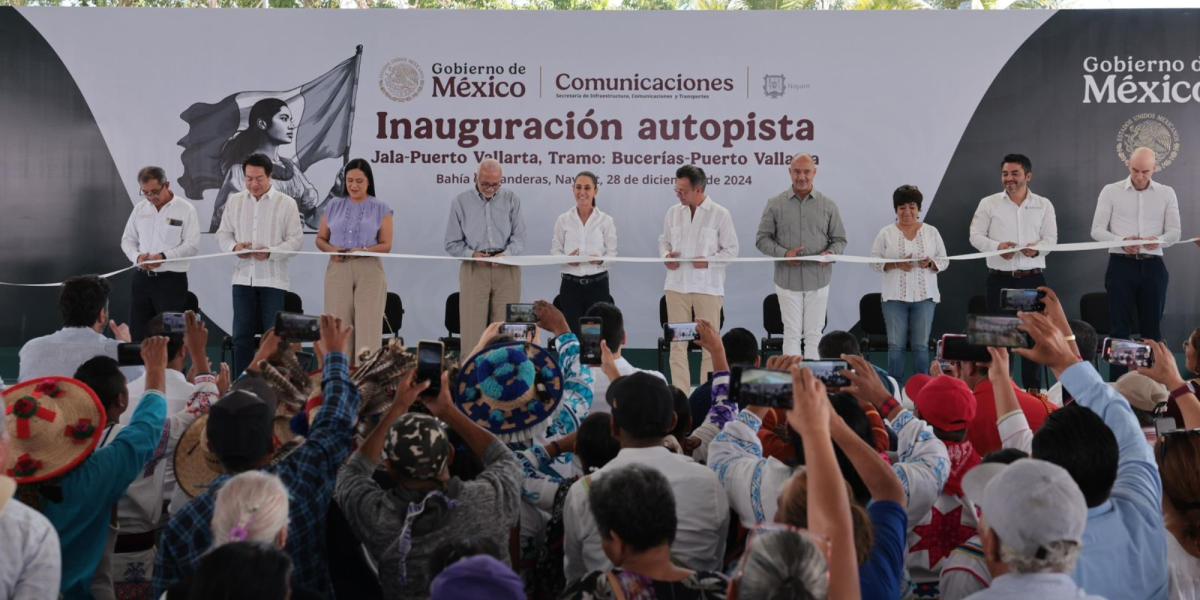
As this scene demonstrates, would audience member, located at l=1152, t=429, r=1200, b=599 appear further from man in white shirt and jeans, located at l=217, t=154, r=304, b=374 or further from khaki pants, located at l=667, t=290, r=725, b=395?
man in white shirt and jeans, located at l=217, t=154, r=304, b=374

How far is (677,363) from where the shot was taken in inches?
312

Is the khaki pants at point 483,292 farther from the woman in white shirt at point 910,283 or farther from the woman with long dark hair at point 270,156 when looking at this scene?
the woman in white shirt at point 910,283

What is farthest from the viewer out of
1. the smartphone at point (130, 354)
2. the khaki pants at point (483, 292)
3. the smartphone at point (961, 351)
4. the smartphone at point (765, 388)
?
the khaki pants at point (483, 292)

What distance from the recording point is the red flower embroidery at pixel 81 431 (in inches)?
114

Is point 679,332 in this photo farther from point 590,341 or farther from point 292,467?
point 292,467

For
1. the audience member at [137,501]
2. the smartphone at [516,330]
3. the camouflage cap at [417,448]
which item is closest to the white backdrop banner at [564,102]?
the smartphone at [516,330]

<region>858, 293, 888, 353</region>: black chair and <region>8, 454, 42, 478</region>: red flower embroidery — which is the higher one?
<region>858, 293, 888, 353</region>: black chair

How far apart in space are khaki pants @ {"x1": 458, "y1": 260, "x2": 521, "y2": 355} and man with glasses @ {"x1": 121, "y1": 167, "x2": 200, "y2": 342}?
6.21 feet

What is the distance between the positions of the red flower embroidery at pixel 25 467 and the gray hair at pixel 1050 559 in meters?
2.27

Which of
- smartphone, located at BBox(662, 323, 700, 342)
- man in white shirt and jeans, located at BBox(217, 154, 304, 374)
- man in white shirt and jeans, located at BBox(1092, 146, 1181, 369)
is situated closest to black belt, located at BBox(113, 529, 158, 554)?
smartphone, located at BBox(662, 323, 700, 342)

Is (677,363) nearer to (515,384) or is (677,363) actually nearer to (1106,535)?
(515,384)

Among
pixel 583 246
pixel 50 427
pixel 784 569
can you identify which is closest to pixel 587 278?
pixel 583 246

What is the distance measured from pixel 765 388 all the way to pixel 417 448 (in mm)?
772

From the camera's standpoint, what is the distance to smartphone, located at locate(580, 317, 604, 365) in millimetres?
4090
